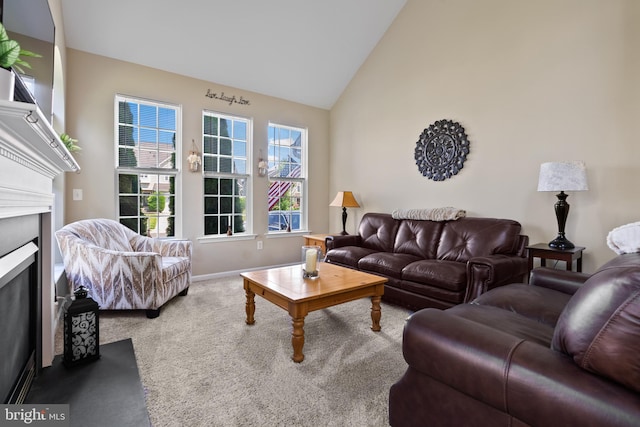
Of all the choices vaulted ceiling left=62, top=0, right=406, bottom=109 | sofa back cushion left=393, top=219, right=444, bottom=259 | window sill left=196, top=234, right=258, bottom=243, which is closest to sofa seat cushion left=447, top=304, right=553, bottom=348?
sofa back cushion left=393, top=219, right=444, bottom=259

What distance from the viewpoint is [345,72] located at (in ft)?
15.8

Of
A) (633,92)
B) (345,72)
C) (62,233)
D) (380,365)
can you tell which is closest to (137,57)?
(62,233)

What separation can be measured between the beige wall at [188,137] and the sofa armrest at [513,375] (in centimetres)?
349

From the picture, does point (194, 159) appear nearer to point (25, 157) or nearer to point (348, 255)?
point (348, 255)

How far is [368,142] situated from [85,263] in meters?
3.75

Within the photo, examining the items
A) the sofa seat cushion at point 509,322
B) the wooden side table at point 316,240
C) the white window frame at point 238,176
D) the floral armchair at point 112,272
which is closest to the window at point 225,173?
the white window frame at point 238,176

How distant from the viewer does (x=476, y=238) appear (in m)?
3.17

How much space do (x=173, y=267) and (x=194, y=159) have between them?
156 centimetres

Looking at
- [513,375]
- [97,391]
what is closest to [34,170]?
[97,391]

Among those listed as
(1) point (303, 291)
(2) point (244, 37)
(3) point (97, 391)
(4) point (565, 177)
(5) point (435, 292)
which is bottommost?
(3) point (97, 391)

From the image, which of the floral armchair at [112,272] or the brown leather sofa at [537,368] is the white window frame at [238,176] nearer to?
the floral armchair at [112,272]

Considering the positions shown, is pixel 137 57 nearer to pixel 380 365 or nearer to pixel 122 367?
pixel 122 367

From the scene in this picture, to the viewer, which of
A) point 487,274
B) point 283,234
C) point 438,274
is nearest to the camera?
point 487,274

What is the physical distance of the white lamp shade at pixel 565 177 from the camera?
249 centimetres
